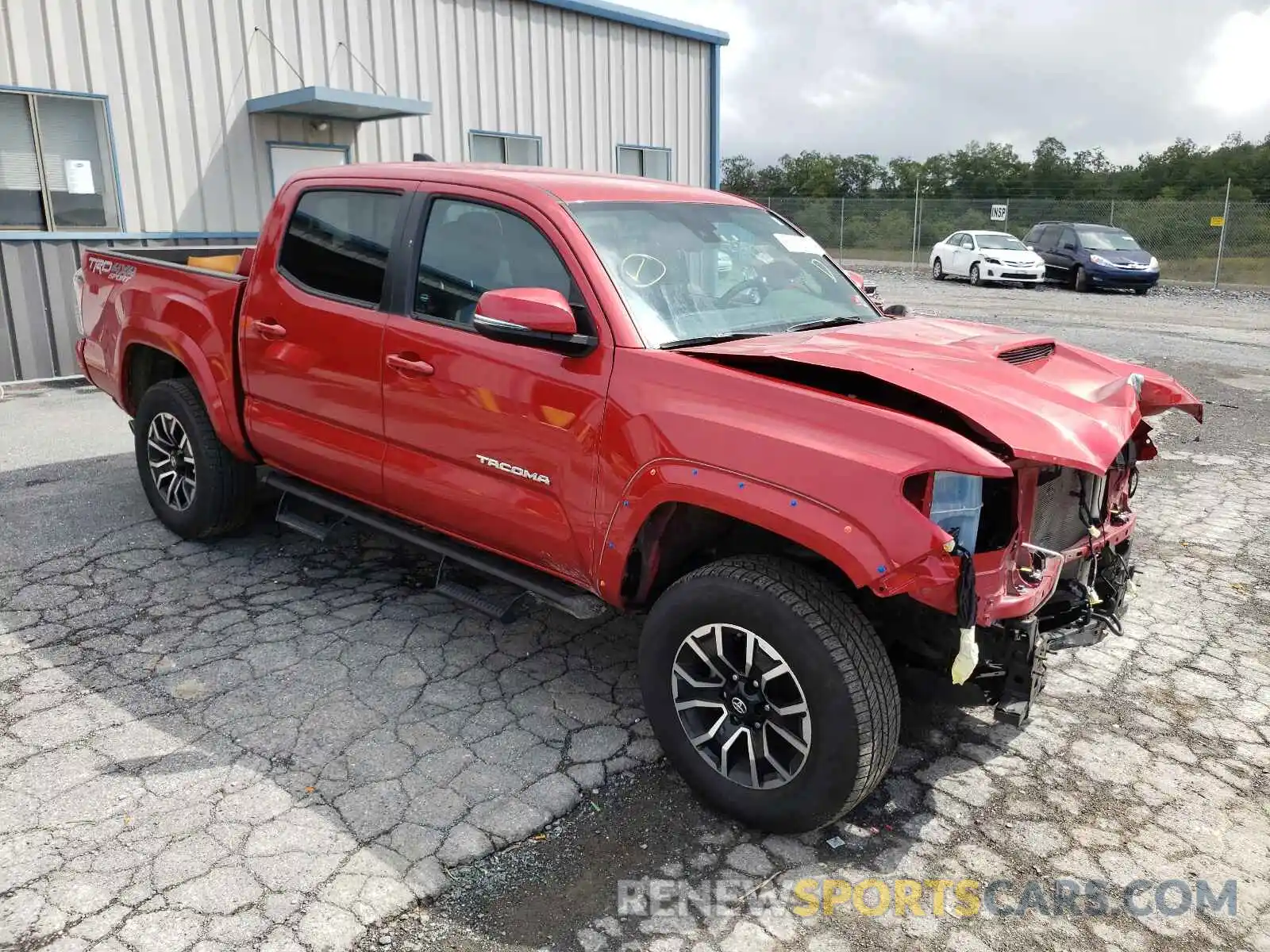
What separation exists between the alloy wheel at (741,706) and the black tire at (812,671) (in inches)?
1.2

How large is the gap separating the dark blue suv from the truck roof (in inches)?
826

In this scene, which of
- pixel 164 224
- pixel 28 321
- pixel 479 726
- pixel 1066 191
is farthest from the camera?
pixel 1066 191

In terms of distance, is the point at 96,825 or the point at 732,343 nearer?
the point at 96,825

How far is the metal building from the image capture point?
379 inches

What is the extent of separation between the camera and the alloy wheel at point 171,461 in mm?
5242

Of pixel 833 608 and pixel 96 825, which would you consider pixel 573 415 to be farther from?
pixel 96 825

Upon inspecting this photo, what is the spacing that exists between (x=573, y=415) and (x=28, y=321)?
28.7 feet

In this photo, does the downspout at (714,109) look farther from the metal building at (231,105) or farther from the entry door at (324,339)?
the entry door at (324,339)

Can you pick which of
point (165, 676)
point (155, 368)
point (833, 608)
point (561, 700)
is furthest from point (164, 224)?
point (833, 608)

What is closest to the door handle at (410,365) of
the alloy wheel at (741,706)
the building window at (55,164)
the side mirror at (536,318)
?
the side mirror at (536,318)

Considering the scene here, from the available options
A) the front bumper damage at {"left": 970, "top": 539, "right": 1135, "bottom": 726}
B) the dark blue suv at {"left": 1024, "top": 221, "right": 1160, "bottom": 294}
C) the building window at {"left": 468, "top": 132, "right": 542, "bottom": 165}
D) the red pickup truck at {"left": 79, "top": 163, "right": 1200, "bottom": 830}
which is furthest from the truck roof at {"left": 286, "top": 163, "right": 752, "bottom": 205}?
the dark blue suv at {"left": 1024, "top": 221, "right": 1160, "bottom": 294}

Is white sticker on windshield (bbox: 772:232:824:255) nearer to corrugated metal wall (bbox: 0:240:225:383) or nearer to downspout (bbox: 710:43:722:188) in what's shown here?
corrugated metal wall (bbox: 0:240:225:383)

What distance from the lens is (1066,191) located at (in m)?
37.9

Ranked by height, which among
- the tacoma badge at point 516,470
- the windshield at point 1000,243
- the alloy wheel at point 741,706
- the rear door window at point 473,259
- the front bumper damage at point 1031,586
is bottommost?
the alloy wheel at point 741,706
